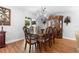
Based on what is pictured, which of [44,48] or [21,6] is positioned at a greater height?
[21,6]

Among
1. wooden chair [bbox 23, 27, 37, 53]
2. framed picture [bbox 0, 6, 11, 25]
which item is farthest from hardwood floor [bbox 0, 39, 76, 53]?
framed picture [bbox 0, 6, 11, 25]

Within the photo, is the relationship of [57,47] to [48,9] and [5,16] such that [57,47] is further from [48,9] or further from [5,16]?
[5,16]

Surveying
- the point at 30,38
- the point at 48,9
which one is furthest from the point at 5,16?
the point at 48,9

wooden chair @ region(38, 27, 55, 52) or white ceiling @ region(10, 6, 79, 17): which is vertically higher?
white ceiling @ region(10, 6, 79, 17)

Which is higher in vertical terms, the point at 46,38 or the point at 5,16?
the point at 5,16

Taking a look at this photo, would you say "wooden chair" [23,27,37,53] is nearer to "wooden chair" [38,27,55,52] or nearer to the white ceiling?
"wooden chair" [38,27,55,52]

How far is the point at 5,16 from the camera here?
2.09m

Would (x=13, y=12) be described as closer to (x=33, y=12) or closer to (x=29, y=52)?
(x=33, y=12)

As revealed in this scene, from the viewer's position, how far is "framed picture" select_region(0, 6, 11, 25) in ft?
6.79

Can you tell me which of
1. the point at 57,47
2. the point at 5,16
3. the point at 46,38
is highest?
the point at 5,16

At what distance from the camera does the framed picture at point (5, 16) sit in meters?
2.07
